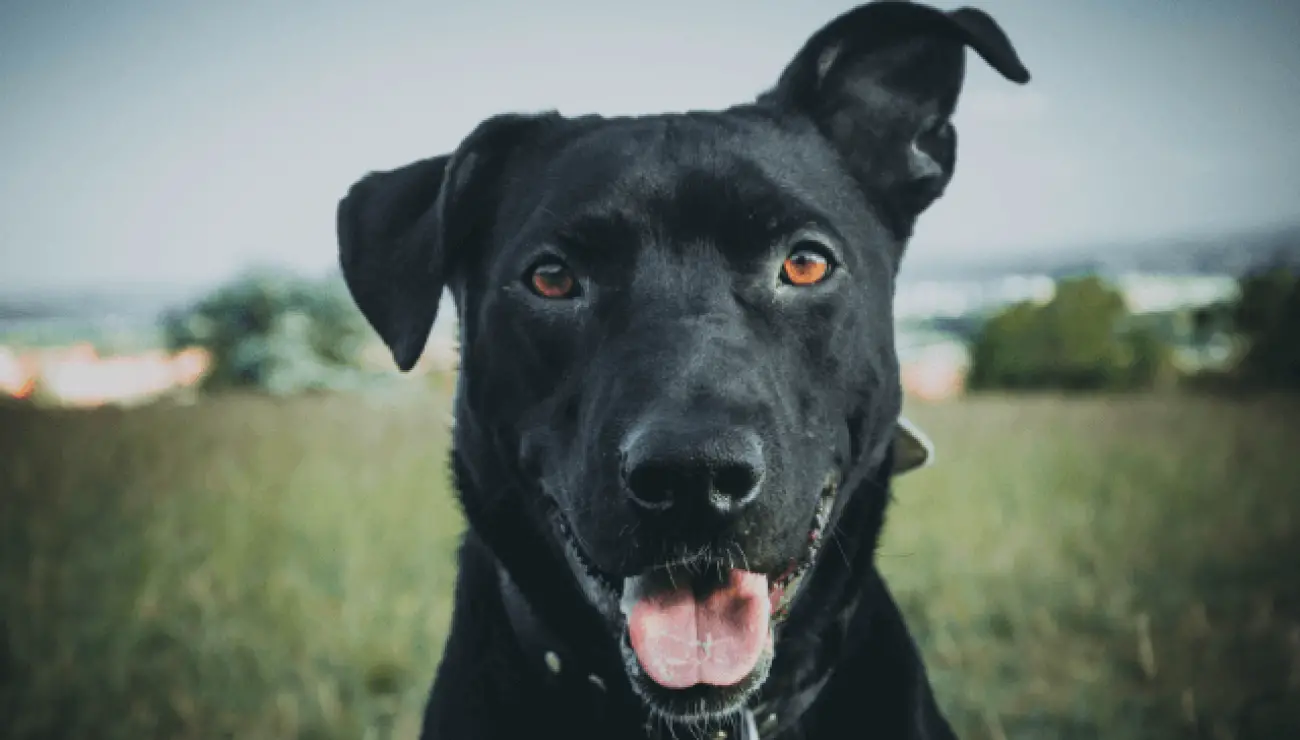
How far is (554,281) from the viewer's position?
2484 millimetres

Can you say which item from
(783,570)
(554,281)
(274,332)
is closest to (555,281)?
(554,281)

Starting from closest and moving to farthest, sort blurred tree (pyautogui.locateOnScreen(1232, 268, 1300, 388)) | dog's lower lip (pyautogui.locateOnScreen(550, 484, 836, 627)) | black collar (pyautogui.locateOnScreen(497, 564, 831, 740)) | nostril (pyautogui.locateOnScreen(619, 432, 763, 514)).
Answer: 1. nostril (pyautogui.locateOnScreen(619, 432, 763, 514))
2. dog's lower lip (pyautogui.locateOnScreen(550, 484, 836, 627))
3. black collar (pyautogui.locateOnScreen(497, 564, 831, 740))
4. blurred tree (pyautogui.locateOnScreen(1232, 268, 1300, 388))

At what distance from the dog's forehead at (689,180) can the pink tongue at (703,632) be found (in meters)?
0.89

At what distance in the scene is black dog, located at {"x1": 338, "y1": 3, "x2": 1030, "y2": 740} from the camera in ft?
6.73

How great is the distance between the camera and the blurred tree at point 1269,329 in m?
12.1

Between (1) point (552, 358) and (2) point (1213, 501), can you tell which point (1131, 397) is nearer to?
(2) point (1213, 501)

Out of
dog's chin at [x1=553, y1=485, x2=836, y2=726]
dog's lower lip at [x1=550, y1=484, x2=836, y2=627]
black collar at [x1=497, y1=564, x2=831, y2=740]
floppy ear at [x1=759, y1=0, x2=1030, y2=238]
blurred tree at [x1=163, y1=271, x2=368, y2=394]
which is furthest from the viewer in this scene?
blurred tree at [x1=163, y1=271, x2=368, y2=394]

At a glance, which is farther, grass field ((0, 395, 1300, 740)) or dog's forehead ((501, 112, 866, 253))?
grass field ((0, 395, 1300, 740))

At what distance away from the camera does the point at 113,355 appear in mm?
10164

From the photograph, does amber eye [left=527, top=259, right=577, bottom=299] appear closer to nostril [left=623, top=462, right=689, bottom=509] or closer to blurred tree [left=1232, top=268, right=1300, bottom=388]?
nostril [left=623, top=462, right=689, bottom=509]

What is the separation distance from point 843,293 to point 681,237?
44 cm

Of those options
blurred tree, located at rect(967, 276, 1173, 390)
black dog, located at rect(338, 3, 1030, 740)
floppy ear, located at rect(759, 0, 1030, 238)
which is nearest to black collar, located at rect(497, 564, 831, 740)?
black dog, located at rect(338, 3, 1030, 740)

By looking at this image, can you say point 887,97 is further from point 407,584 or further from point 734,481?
point 407,584

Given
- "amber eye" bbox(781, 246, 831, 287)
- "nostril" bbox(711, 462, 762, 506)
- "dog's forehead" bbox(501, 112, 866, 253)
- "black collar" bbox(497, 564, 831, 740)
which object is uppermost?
"dog's forehead" bbox(501, 112, 866, 253)
